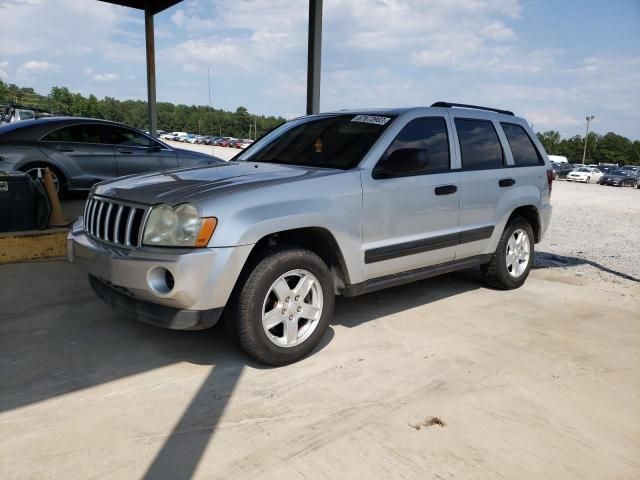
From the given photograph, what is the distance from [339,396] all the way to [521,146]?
3574mm

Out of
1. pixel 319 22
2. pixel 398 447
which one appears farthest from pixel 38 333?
pixel 319 22

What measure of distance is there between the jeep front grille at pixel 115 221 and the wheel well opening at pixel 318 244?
0.73 meters

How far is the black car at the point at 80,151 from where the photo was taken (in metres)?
7.64

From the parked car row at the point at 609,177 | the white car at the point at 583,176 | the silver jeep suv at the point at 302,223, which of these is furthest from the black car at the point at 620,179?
the silver jeep suv at the point at 302,223

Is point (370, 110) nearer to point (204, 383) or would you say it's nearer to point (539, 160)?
point (539, 160)

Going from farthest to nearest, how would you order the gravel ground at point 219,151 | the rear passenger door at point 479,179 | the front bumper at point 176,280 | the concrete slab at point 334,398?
the gravel ground at point 219,151, the rear passenger door at point 479,179, the front bumper at point 176,280, the concrete slab at point 334,398

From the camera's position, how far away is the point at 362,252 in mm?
3691

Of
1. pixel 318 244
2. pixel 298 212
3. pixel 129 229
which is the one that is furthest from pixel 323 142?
pixel 129 229

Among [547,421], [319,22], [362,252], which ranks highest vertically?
[319,22]

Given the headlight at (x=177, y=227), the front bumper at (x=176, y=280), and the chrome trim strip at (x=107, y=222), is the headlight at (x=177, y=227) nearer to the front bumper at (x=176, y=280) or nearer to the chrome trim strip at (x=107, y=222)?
the front bumper at (x=176, y=280)

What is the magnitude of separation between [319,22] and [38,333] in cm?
592

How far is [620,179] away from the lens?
33.1m

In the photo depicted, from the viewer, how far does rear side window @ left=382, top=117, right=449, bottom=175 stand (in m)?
4.09

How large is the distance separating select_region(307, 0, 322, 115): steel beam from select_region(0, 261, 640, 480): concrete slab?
14.0 feet
